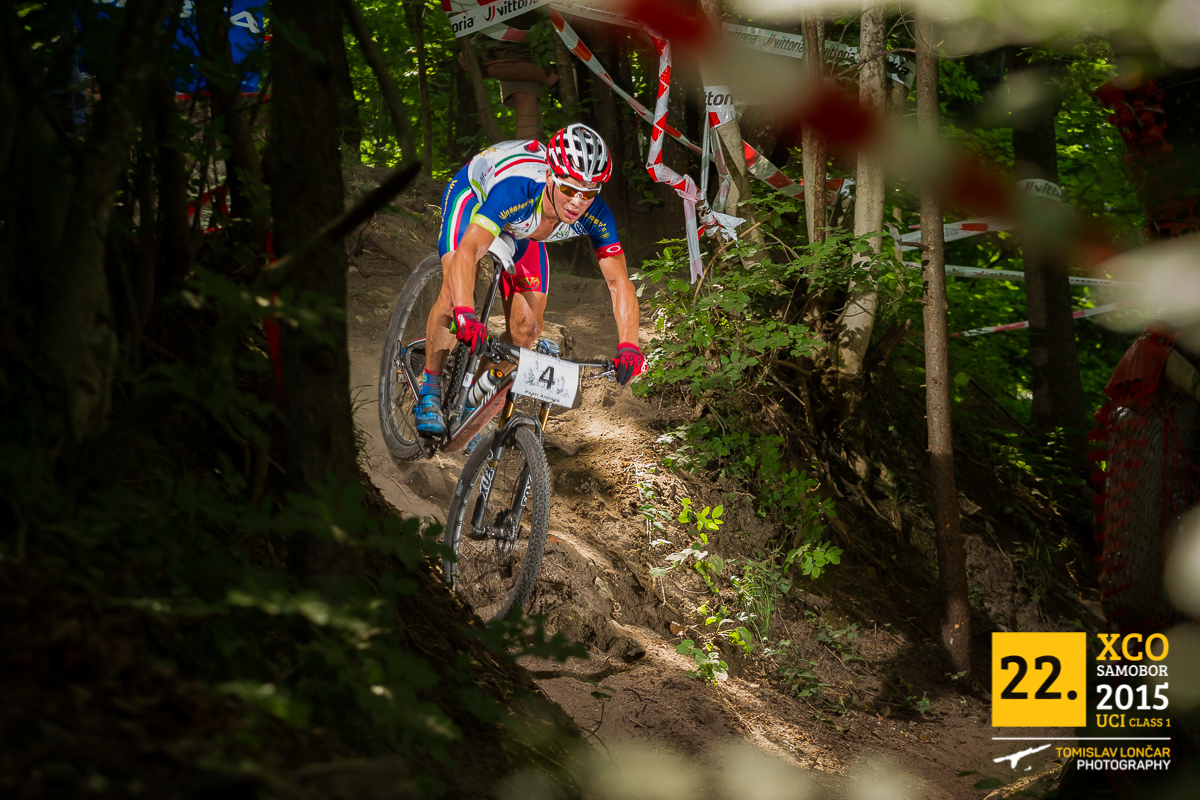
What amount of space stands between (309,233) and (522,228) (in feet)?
8.96

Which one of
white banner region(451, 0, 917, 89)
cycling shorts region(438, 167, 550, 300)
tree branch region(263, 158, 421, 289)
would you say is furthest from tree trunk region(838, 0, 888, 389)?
tree branch region(263, 158, 421, 289)

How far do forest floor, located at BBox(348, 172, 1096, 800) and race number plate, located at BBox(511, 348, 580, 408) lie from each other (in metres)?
0.95

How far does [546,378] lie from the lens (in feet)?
13.3

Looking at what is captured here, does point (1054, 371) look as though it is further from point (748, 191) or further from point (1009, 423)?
point (748, 191)

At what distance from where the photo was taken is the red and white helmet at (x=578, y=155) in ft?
14.5

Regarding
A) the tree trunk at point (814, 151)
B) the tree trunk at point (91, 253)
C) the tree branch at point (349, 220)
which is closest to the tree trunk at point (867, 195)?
the tree trunk at point (814, 151)

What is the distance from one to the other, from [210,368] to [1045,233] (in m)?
1.60

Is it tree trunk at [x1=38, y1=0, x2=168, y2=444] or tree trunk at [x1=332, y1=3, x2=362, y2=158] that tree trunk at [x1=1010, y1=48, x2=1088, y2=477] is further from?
tree trunk at [x1=38, y1=0, x2=168, y2=444]

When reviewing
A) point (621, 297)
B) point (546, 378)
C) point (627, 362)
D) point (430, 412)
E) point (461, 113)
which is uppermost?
point (461, 113)

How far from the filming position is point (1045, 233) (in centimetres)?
152

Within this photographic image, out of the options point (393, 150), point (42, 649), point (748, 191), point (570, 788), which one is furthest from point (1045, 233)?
point (393, 150)

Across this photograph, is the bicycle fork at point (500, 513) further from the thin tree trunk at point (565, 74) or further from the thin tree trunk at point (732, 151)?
the thin tree trunk at point (565, 74)

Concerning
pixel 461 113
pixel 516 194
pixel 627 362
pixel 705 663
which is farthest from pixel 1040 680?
pixel 461 113

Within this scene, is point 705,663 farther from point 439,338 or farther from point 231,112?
point 231,112
